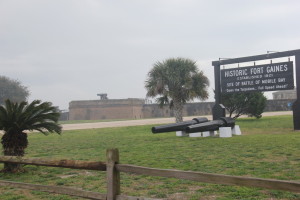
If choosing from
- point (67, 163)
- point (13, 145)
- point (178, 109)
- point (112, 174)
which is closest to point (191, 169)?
point (67, 163)

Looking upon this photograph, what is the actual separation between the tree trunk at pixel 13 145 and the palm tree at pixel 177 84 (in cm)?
1609

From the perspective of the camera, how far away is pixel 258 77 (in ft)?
58.7

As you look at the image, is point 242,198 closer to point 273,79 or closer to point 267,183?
point 267,183

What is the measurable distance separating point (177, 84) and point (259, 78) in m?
6.84

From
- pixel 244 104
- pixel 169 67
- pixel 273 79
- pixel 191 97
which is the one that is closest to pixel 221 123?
pixel 273 79

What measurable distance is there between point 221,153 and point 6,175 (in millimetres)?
5710

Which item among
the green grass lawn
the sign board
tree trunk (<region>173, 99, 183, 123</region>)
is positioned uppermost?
the sign board

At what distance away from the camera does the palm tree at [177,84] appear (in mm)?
23516

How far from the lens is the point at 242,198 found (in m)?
5.06

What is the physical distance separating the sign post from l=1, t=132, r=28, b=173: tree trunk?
511 inches

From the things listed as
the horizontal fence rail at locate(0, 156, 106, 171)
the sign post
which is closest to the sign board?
the sign post

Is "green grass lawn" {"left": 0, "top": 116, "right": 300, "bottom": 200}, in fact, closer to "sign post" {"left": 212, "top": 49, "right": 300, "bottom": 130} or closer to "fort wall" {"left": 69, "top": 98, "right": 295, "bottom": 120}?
"sign post" {"left": 212, "top": 49, "right": 300, "bottom": 130}

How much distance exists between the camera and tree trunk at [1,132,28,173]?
7.76 m

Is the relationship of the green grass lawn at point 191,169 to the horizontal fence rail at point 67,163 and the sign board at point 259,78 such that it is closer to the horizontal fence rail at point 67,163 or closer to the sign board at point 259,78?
the horizontal fence rail at point 67,163
